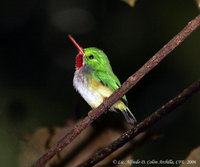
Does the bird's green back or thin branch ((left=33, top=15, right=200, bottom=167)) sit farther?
the bird's green back

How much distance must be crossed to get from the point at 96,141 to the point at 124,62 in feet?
4.11

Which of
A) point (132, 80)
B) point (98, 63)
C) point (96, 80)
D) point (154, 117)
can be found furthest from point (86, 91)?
point (154, 117)

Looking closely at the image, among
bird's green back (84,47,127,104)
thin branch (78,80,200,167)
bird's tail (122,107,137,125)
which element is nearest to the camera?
thin branch (78,80,200,167)

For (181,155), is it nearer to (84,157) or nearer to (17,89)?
(84,157)

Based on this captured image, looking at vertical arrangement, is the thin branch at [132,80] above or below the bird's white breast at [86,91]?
below

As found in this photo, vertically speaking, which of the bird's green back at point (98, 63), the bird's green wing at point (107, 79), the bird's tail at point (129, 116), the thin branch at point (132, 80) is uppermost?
the bird's green back at point (98, 63)

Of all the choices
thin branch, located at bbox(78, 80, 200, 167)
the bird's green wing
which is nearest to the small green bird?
the bird's green wing

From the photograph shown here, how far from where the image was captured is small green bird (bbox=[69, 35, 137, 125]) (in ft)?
6.64

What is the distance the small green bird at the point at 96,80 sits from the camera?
2025mm

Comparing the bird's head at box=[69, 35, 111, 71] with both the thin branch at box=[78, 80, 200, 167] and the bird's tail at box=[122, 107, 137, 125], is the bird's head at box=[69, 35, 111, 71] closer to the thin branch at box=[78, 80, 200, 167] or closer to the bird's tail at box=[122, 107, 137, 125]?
the bird's tail at box=[122, 107, 137, 125]

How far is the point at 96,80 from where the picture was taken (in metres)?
2.06

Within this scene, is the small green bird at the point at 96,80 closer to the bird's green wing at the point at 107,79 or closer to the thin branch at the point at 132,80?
the bird's green wing at the point at 107,79

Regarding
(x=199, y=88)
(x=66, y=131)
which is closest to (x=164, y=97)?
(x=66, y=131)

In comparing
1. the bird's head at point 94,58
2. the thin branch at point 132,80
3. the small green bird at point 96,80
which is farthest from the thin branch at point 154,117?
the bird's head at point 94,58
